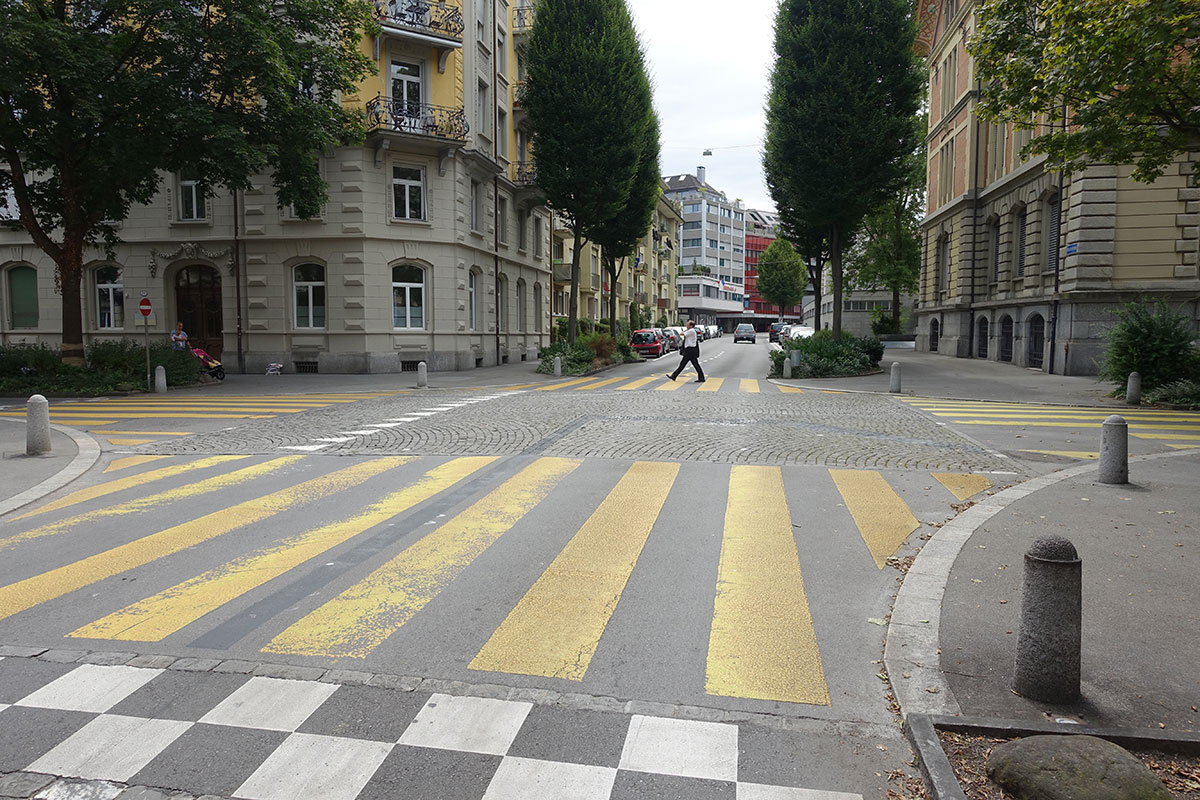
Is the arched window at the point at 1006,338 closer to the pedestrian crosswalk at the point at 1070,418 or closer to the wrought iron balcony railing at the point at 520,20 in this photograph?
the pedestrian crosswalk at the point at 1070,418

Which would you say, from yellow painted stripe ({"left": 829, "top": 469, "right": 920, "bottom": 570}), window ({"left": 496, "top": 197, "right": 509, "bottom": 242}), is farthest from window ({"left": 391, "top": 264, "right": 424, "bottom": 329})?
yellow painted stripe ({"left": 829, "top": 469, "right": 920, "bottom": 570})

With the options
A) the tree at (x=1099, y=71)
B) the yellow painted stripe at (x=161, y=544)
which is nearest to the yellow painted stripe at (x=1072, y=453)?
the tree at (x=1099, y=71)

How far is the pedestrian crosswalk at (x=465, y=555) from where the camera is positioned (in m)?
4.40

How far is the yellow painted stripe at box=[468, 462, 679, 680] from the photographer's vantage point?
4.14m

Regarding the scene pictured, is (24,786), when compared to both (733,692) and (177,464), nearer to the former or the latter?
(733,692)

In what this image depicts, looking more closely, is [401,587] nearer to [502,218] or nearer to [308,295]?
[308,295]

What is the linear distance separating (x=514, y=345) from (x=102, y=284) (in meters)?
16.0

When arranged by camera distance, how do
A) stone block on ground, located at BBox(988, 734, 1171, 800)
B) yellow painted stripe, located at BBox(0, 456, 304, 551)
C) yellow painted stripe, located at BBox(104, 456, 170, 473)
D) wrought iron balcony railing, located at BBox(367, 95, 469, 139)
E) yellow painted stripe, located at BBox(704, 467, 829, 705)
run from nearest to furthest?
stone block on ground, located at BBox(988, 734, 1171, 800)
yellow painted stripe, located at BBox(704, 467, 829, 705)
yellow painted stripe, located at BBox(0, 456, 304, 551)
yellow painted stripe, located at BBox(104, 456, 170, 473)
wrought iron balcony railing, located at BBox(367, 95, 469, 139)

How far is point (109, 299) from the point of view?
29422 millimetres

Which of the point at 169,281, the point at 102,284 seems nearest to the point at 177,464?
the point at 169,281

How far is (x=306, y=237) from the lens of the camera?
27.0 m

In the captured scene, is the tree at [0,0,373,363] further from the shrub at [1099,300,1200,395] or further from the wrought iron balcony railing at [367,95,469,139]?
the shrub at [1099,300,1200,395]

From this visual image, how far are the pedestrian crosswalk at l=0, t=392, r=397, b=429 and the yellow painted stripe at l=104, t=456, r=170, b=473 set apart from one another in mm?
1493

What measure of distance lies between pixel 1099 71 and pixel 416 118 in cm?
2161
